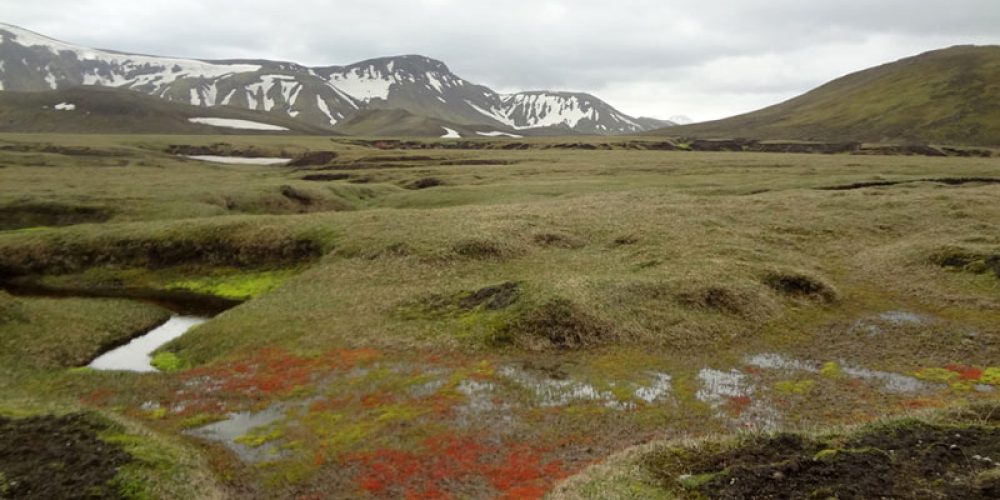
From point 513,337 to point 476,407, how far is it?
738 centimetres

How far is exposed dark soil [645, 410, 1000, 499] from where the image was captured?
15.0m

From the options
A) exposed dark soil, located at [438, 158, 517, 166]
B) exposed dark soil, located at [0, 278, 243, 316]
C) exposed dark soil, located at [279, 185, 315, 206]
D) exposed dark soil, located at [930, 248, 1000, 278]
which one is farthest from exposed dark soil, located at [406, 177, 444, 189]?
exposed dark soil, located at [930, 248, 1000, 278]

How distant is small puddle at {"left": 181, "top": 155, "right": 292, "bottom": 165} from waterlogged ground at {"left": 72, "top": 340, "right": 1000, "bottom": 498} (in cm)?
12729

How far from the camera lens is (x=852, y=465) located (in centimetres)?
1630

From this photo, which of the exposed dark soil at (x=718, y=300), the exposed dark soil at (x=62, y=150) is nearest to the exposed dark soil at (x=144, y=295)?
the exposed dark soil at (x=718, y=300)

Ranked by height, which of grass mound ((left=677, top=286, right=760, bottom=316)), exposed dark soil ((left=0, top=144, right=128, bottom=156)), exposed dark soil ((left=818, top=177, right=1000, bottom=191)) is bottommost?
grass mound ((left=677, top=286, right=760, bottom=316))

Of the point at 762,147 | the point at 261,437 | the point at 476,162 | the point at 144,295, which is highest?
the point at 762,147

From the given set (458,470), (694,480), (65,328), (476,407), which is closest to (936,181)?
(476,407)

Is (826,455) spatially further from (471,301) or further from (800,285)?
(800,285)

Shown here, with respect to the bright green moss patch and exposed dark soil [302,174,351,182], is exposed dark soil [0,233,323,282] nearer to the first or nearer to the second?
the bright green moss patch

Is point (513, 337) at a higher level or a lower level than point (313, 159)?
lower

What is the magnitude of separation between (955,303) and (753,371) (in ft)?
56.5

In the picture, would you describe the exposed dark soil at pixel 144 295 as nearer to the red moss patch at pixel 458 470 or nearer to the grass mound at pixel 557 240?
the grass mound at pixel 557 240

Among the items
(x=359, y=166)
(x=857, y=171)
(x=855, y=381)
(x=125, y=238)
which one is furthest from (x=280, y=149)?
(x=855, y=381)
